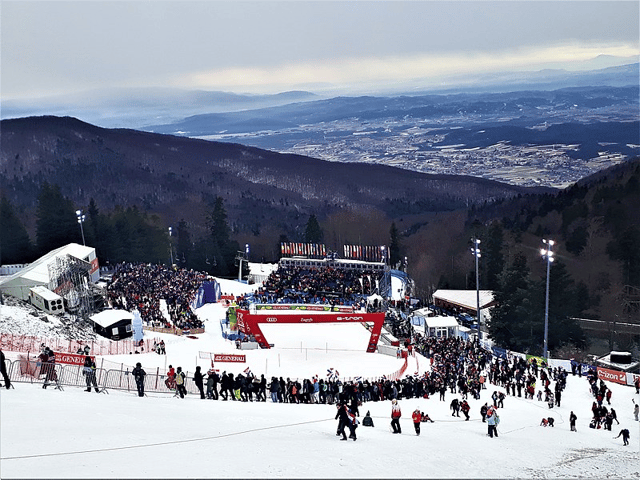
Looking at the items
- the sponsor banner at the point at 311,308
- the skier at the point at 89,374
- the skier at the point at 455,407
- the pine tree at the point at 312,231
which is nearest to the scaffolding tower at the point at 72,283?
the sponsor banner at the point at 311,308

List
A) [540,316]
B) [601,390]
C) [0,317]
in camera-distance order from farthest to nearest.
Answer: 1. [540,316]
2. [0,317]
3. [601,390]

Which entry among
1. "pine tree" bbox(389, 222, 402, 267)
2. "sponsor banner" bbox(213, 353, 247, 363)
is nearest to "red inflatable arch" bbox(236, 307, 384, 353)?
"sponsor banner" bbox(213, 353, 247, 363)

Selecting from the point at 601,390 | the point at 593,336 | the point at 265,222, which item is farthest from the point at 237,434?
the point at 265,222

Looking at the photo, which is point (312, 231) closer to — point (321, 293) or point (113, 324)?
point (321, 293)

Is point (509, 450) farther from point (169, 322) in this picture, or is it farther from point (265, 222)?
point (265, 222)

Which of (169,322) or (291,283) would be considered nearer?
(169,322)

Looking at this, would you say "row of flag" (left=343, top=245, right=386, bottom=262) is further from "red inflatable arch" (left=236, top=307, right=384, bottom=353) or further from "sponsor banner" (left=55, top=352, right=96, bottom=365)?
"sponsor banner" (left=55, top=352, right=96, bottom=365)
